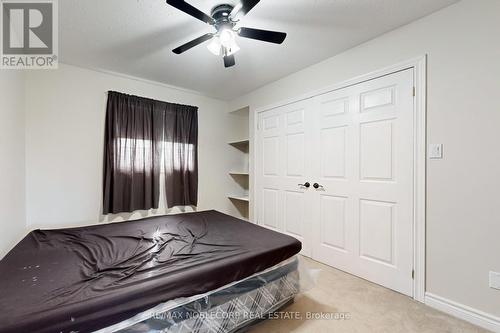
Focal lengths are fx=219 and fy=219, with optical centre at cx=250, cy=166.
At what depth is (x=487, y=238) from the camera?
1582 millimetres

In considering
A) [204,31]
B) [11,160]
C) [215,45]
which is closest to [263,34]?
[215,45]

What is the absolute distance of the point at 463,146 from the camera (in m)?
1.69

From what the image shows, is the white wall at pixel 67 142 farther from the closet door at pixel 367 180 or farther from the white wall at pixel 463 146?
the white wall at pixel 463 146

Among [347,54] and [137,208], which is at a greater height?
[347,54]

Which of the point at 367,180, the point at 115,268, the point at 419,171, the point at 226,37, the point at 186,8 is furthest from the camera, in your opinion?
the point at 367,180

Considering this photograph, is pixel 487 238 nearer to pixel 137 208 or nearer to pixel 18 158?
pixel 137 208

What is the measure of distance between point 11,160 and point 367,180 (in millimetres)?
3473

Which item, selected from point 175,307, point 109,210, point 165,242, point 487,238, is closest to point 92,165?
point 109,210

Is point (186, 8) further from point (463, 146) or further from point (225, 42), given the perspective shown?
point (463, 146)

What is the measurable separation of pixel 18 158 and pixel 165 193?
1681 mm

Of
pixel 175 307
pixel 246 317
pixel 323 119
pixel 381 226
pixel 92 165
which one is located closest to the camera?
pixel 175 307

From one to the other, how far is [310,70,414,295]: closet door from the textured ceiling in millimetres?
518

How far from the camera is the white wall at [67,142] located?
2.58 meters

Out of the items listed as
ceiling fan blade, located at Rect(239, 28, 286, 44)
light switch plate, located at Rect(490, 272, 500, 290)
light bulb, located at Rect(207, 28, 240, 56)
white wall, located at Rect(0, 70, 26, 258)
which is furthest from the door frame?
white wall, located at Rect(0, 70, 26, 258)
